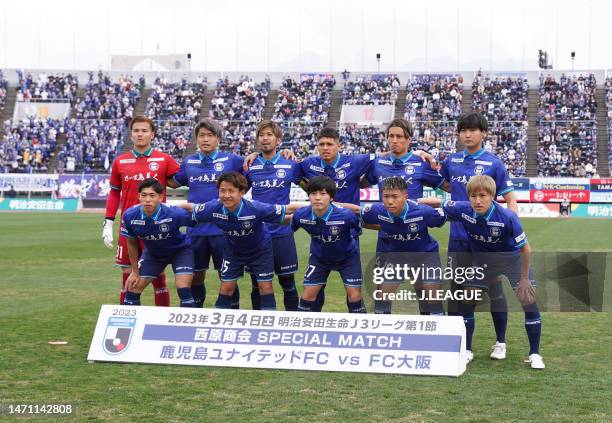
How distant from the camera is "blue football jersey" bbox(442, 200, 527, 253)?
6797mm

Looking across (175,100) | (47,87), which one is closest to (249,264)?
(175,100)

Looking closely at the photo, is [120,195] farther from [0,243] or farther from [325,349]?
[0,243]

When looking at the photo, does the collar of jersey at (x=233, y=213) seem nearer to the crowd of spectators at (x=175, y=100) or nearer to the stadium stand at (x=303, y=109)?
the stadium stand at (x=303, y=109)

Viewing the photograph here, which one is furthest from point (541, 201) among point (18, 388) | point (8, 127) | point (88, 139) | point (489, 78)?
point (18, 388)

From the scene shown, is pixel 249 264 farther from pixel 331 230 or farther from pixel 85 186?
pixel 85 186

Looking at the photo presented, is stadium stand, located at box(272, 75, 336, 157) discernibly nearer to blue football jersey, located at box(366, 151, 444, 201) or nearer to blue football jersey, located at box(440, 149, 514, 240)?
blue football jersey, located at box(366, 151, 444, 201)

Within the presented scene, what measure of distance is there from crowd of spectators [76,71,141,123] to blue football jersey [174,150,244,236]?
4052cm

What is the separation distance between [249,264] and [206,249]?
73cm

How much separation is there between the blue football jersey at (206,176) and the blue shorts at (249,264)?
0.50 metres

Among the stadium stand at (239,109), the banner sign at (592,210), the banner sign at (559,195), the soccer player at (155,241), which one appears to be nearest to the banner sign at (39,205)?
the stadium stand at (239,109)

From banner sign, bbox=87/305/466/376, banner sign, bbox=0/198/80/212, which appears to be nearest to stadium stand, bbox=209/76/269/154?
banner sign, bbox=0/198/80/212

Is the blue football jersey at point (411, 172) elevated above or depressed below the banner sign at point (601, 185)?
above

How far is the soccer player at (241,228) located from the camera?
24.0 feet

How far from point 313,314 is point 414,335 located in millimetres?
896
